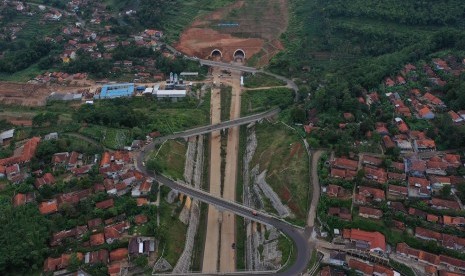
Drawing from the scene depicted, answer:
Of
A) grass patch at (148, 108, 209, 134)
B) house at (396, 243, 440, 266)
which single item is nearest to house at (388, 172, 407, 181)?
house at (396, 243, 440, 266)

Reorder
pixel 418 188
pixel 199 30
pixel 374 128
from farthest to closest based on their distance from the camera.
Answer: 1. pixel 199 30
2. pixel 374 128
3. pixel 418 188

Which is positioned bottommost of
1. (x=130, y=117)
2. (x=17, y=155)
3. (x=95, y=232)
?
(x=95, y=232)

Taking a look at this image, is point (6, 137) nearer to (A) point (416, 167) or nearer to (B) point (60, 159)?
(B) point (60, 159)

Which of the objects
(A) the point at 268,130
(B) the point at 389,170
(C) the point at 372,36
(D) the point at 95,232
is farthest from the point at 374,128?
(D) the point at 95,232

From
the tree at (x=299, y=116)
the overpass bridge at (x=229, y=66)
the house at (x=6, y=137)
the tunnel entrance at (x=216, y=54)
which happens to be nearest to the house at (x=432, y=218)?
the tree at (x=299, y=116)

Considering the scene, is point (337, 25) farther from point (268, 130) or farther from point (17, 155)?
point (17, 155)

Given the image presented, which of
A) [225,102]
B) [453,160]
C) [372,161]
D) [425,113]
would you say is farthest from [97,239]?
[425,113]
